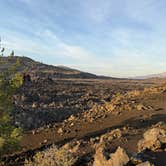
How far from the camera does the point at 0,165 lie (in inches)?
767

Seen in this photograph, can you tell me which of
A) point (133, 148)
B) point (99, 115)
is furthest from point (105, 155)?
point (99, 115)

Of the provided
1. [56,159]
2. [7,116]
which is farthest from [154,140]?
[7,116]

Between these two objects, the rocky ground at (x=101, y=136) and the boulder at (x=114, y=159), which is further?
the rocky ground at (x=101, y=136)

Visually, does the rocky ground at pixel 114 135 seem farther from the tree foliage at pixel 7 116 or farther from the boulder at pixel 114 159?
the tree foliage at pixel 7 116

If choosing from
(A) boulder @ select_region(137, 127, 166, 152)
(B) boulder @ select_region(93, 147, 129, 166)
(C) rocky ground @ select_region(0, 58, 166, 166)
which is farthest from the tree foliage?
(A) boulder @ select_region(137, 127, 166, 152)

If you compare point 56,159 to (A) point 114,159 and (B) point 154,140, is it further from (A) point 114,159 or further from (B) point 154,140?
(B) point 154,140

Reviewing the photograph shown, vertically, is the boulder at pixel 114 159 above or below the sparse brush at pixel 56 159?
above

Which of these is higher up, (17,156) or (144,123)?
(144,123)

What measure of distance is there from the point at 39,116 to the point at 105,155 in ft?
68.0

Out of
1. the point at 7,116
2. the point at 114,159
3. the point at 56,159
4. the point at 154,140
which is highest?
the point at 7,116

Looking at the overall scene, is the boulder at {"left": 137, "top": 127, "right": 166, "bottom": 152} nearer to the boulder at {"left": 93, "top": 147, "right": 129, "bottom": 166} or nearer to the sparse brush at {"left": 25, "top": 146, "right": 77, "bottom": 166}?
the boulder at {"left": 93, "top": 147, "right": 129, "bottom": 166}

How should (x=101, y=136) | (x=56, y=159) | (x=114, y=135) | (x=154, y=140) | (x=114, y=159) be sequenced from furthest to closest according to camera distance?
(x=101, y=136) < (x=114, y=135) < (x=154, y=140) < (x=56, y=159) < (x=114, y=159)

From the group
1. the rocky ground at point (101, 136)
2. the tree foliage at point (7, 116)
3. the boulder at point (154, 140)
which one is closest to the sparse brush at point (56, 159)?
the rocky ground at point (101, 136)

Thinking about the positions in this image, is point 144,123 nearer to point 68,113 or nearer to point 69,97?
point 68,113
